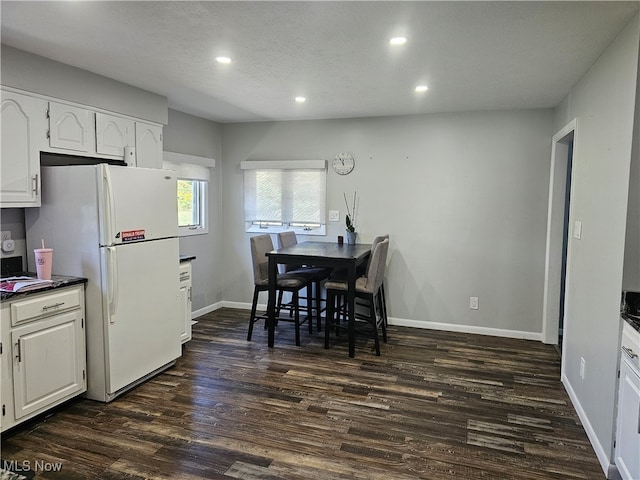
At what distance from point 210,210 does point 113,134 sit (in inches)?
74.3

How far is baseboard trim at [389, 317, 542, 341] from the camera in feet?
14.5

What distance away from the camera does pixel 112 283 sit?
2852mm

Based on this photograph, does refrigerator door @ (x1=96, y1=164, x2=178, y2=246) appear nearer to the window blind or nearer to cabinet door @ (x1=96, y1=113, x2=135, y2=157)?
cabinet door @ (x1=96, y1=113, x2=135, y2=157)

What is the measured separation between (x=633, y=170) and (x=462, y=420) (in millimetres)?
Result: 1764

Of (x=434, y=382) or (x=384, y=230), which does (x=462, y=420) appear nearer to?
(x=434, y=382)

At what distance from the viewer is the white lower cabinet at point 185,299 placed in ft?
12.9

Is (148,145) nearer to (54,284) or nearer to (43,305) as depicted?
(54,284)

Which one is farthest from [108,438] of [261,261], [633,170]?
[633,170]

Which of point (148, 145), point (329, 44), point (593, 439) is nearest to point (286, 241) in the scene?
point (148, 145)

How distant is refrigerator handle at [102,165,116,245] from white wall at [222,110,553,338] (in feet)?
8.54

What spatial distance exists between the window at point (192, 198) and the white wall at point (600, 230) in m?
3.73

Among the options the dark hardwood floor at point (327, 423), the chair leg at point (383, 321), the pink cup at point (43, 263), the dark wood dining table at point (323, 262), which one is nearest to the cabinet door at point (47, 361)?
the dark hardwood floor at point (327, 423)

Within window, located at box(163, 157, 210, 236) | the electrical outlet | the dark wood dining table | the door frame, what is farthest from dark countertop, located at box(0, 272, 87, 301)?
the door frame

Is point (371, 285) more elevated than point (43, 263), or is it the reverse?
point (43, 263)
